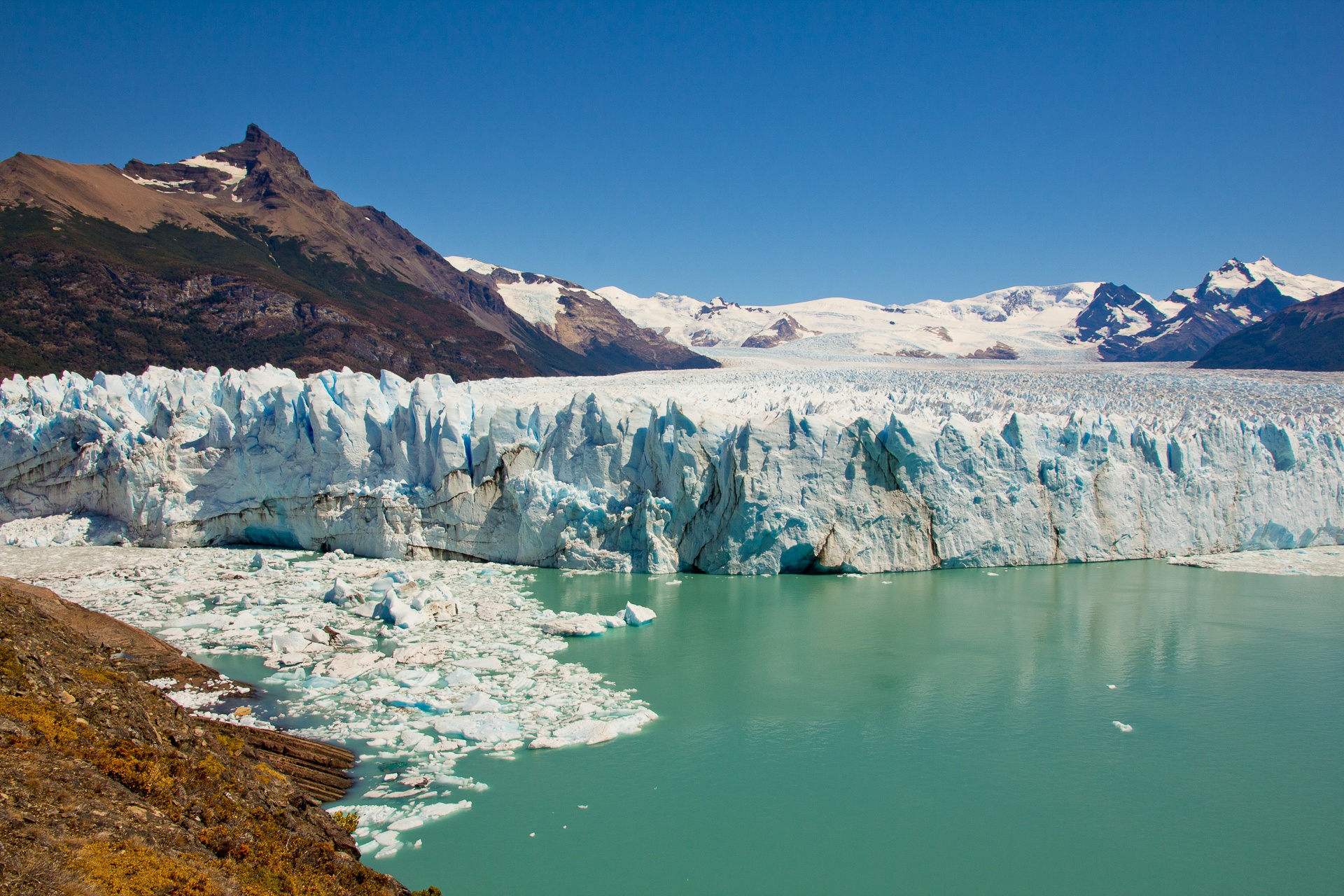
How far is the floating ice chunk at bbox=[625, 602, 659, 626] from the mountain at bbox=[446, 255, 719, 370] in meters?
71.3

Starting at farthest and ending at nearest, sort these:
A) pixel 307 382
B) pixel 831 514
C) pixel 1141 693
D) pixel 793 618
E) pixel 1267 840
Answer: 1. pixel 307 382
2. pixel 831 514
3. pixel 793 618
4. pixel 1141 693
5. pixel 1267 840

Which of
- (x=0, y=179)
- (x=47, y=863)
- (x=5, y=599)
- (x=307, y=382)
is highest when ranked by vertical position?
(x=0, y=179)

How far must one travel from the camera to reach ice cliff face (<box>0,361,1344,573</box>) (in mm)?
14688

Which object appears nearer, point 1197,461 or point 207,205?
point 1197,461

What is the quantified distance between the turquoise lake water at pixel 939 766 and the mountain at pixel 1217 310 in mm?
58112

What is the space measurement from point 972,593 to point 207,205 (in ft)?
258

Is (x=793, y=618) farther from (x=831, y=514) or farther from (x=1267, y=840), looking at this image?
(x=1267, y=840)

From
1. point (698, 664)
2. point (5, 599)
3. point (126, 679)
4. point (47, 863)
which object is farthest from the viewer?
point (698, 664)

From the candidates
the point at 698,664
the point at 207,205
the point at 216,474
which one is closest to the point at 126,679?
the point at 698,664

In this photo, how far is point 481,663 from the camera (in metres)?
9.27

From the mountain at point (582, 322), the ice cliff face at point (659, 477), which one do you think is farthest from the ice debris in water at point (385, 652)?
the mountain at point (582, 322)

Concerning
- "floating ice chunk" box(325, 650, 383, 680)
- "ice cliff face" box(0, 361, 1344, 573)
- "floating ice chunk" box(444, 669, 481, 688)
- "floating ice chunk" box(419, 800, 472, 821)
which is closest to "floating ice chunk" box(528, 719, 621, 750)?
"floating ice chunk" box(419, 800, 472, 821)

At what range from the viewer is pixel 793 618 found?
1185cm

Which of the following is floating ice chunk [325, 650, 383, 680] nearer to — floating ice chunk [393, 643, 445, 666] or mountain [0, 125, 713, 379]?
floating ice chunk [393, 643, 445, 666]
